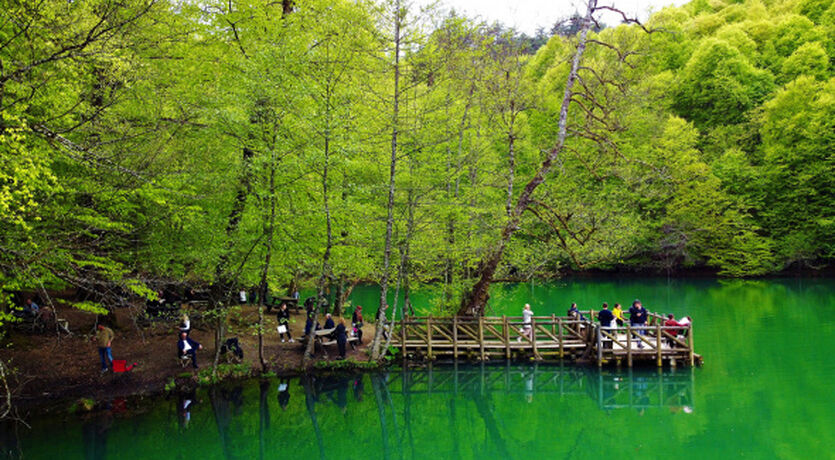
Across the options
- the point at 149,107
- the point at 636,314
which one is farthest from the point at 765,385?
the point at 149,107

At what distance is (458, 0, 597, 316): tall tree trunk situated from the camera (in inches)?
607

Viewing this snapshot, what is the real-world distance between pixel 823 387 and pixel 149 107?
61.8 ft

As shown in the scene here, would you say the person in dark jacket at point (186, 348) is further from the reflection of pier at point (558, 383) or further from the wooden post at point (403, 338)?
the wooden post at point (403, 338)

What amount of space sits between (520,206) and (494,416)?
256 inches

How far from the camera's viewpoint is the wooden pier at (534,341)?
16.9 meters

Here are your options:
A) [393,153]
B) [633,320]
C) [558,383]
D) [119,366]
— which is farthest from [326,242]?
[633,320]

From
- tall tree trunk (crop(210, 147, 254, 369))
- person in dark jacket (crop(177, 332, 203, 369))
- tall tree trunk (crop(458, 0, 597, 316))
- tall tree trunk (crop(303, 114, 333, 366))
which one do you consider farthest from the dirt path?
tall tree trunk (crop(458, 0, 597, 316))

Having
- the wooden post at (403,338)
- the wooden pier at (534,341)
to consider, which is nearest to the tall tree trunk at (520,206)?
the wooden pier at (534,341)

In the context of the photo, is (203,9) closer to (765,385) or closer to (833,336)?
(765,385)

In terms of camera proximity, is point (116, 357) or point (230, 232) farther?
point (116, 357)

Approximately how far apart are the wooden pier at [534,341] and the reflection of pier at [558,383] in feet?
2.27

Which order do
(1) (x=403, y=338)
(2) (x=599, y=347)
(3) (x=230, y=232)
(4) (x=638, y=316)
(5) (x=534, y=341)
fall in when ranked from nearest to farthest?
(3) (x=230, y=232) < (2) (x=599, y=347) < (4) (x=638, y=316) < (5) (x=534, y=341) < (1) (x=403, y=338)

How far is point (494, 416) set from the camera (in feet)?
44.3

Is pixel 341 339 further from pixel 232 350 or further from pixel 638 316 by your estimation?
pixel 638 316
